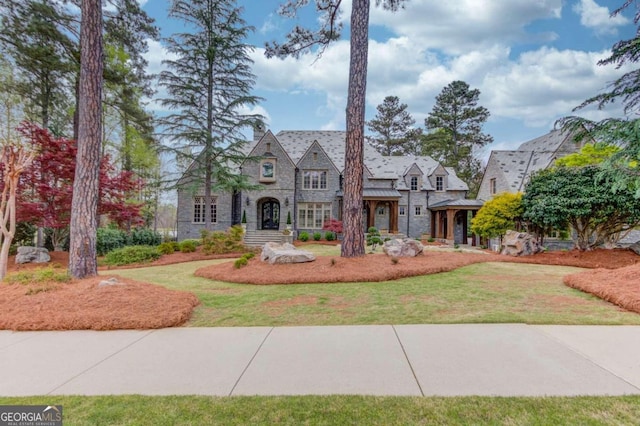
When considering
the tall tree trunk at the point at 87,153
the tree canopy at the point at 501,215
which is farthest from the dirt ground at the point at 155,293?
the tree canopy at the point at 501,215

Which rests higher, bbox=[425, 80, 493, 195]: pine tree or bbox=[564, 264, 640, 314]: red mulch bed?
bbox=[425, 80, 493, 195]: pine tree

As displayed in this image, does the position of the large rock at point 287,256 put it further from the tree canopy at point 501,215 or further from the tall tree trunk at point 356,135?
the tree canopy at point 501,215

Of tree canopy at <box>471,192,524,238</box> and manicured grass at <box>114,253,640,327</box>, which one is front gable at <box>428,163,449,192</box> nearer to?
tree canopy at <box>471,192,524,238</box>

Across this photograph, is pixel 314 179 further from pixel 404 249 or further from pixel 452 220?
Answer: pixel 404 249

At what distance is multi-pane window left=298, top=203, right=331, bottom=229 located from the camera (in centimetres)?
2209

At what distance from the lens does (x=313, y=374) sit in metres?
2.92

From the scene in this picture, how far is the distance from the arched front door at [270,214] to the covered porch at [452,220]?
1338 cm

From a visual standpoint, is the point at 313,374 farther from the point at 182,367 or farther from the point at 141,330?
the point at 141,330

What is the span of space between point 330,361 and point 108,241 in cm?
1493

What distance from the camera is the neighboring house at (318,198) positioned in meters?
21.4

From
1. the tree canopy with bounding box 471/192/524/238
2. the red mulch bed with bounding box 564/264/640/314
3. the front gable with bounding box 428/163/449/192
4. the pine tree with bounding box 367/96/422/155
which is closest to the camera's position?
the red mulch bed with bounding box 564/264/640/314

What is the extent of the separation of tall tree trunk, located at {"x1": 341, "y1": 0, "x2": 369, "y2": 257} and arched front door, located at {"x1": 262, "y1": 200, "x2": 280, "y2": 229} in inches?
619

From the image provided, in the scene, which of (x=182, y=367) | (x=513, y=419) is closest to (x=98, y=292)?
(x=182, y=367)

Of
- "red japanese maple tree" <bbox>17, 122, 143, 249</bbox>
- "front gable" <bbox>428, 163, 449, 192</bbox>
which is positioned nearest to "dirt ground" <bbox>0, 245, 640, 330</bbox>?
"red japanese maple tree" <bbox>17, 122, 143, 249</bbox>
